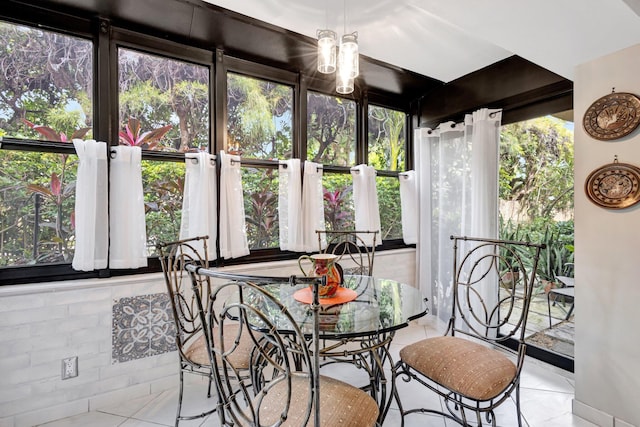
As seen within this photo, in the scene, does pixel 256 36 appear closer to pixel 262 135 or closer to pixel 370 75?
pixel 262 135

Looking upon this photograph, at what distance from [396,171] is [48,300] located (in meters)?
3.04

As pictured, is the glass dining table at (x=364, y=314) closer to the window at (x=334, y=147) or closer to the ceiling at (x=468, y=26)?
the window at (x=334, y=147)

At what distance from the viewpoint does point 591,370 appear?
182 centimetres

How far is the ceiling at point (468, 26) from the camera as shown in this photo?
1538mm

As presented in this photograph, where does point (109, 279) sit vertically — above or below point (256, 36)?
below

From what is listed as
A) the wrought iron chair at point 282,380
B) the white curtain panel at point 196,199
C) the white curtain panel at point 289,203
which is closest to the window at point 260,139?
the white curtain panel at point 289,203

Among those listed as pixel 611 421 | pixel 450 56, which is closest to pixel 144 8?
pixel 450 56

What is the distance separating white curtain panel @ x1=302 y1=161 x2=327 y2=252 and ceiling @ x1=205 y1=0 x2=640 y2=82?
1049mm

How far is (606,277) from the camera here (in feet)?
5.77

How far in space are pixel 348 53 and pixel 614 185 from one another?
159 centimetres

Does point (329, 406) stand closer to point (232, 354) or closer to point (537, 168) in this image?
point (232, 354)

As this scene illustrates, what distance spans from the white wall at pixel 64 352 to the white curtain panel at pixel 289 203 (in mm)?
969

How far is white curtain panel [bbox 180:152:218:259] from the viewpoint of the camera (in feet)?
7.39

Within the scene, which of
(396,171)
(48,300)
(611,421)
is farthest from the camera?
(396,171)
